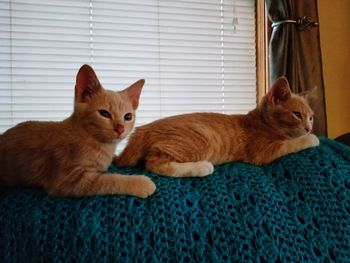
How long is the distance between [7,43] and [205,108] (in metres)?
1.09

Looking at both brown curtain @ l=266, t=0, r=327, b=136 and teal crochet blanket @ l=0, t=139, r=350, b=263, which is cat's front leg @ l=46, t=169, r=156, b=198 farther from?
brown curtain @ l=266, t=0, r=327, b=136

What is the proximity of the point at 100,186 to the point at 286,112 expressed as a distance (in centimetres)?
66

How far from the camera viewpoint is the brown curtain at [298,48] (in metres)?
1.51

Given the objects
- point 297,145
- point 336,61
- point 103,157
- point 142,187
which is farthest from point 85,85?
point 336,61

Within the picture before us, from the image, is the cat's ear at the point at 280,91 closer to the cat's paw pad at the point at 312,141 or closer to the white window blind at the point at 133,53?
the cat's paw pad at the point at 312,141

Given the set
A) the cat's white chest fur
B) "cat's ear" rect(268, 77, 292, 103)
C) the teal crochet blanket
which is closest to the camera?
the teal crochet blanket

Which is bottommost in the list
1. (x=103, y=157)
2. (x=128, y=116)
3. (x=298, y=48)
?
(x=103, y=157)

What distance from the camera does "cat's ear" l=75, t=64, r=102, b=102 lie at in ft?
2.54

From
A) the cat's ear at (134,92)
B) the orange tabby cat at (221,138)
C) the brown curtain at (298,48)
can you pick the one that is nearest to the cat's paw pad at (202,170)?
the orange tabby cat at (221,138)

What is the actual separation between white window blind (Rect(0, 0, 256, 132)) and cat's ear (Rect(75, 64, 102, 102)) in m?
0.90

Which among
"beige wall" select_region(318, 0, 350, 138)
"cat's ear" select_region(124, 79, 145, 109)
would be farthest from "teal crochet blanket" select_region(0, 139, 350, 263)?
"beige wall" select_region(318, 0, 350, 138)

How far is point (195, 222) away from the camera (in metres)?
0.65

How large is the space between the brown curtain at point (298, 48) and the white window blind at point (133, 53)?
378 millimetres

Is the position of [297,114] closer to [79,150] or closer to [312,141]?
[312,141]
